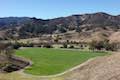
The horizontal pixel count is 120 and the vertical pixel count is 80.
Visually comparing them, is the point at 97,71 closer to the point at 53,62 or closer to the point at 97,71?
the point at 97,71

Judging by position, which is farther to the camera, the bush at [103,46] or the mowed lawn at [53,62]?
the bush at [103,46]

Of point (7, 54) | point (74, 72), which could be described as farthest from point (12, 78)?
point (7, 54)

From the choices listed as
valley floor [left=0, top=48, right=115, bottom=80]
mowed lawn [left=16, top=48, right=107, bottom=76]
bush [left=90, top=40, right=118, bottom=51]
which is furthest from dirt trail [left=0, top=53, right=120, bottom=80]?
bush [left=90, top=40, right=118, bottom=51]

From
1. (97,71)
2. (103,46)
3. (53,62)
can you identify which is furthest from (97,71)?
(103,46)

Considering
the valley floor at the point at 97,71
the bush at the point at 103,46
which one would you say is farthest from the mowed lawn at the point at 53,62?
the bush at the point at 103,46

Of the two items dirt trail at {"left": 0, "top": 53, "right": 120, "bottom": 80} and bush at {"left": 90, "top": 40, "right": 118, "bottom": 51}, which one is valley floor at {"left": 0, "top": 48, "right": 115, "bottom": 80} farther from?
bush at {"left": 90, "top": 40, "right": 118, "bottom": 51}

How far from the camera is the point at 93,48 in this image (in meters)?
143

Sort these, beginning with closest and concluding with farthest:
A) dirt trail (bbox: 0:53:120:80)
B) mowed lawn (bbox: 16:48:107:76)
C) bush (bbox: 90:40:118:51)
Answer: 1. dirt trail (bbox: 0:53:120:80)
2. mowed lawn (bbox: 16:48:107:76)
3. bush (bbox: 90:40:118:51)

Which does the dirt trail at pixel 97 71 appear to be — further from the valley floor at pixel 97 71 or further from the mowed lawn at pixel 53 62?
the mowed lawn at pixel 53 62

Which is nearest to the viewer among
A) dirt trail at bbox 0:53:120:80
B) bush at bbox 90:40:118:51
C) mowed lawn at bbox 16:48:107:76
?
dirt trail at bbox 0:53:120:80

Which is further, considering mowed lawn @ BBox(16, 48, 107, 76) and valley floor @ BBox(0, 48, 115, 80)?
mowed lawn @ BBox(16, 48, 107, 76)

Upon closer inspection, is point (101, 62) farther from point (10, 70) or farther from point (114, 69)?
point (10, 70)

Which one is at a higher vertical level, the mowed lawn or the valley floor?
the valley floor

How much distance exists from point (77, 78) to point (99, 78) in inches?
212
